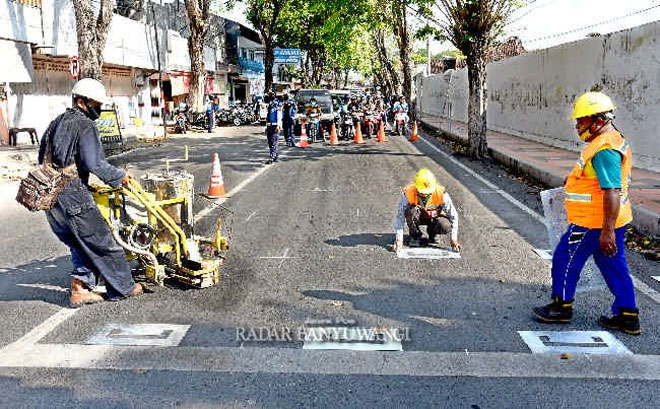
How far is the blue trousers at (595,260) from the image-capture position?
15.4ft

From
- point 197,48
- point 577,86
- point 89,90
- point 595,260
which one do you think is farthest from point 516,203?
point 197,48

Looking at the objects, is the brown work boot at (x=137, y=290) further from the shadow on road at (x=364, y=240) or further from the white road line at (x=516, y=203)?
the white road line at (x=516, y=203)

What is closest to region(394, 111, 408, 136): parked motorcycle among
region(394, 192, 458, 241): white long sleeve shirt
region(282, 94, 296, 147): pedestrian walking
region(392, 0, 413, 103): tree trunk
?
region(392, 0, 413, 103): tree trunk

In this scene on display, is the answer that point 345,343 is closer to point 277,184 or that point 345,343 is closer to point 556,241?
point 556,241

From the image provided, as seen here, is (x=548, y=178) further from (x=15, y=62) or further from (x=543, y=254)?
(x=15, y=62)

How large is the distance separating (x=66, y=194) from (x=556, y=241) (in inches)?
164

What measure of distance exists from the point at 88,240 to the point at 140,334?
1.05m

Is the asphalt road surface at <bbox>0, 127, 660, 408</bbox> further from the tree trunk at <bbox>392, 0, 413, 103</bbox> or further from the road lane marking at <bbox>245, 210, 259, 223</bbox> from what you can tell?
the tree trunk at <bbox>392, 0, 413, 103</bbox>

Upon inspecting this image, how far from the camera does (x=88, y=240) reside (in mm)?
5293

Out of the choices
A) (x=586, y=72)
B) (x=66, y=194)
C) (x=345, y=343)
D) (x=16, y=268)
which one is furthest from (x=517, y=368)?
(x=586, y=72)

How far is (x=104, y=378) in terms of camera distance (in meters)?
4.05

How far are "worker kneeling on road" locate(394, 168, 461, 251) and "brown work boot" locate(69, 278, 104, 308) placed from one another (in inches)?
130

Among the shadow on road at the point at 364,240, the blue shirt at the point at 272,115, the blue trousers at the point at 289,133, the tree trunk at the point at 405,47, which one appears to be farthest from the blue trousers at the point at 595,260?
the tree trunk at the point at 405,47

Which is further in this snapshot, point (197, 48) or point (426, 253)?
point (197, 48)
